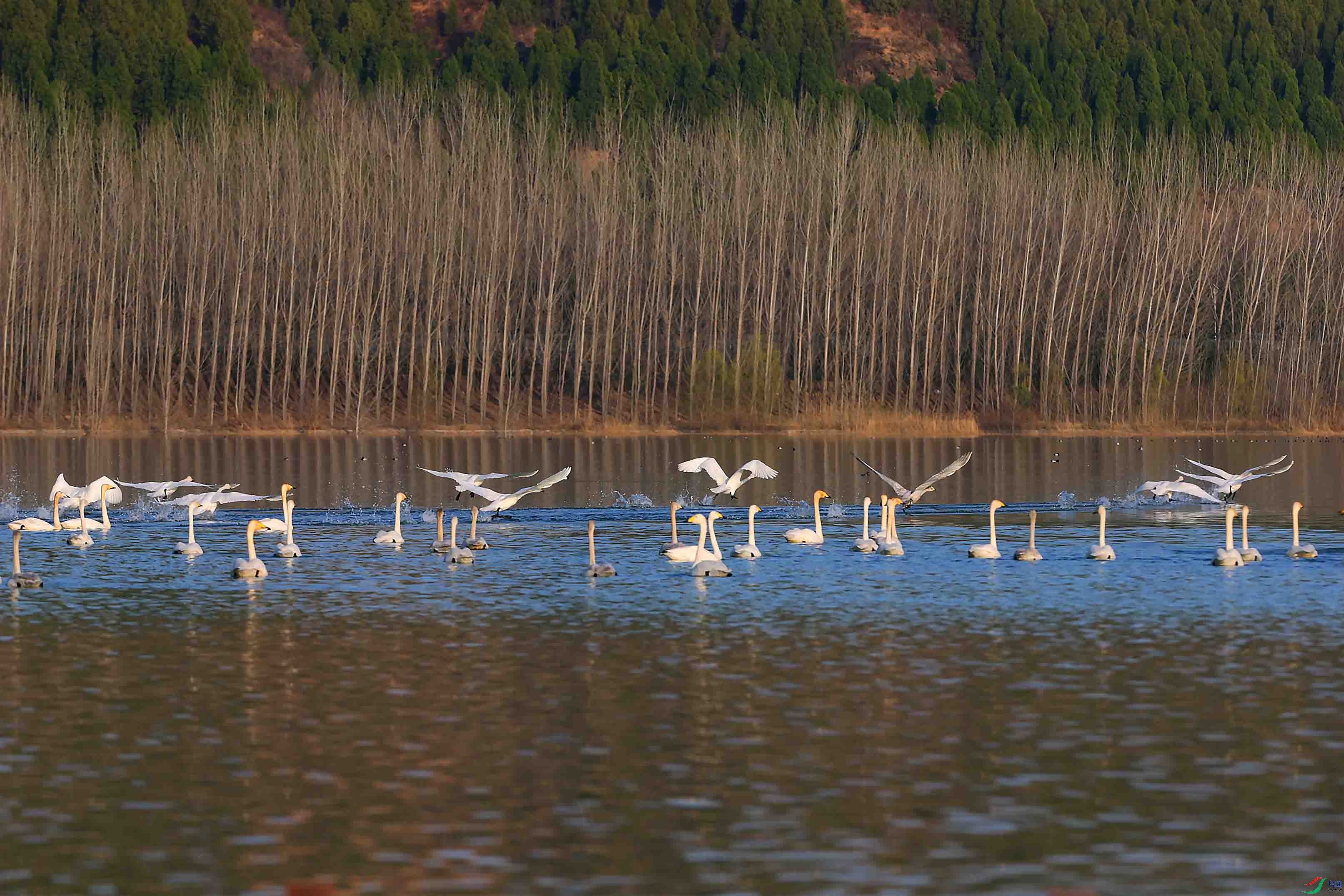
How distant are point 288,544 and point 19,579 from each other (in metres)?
5.90

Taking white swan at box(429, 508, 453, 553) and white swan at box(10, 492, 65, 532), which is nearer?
white swan at box(429, 508, 453, 553)

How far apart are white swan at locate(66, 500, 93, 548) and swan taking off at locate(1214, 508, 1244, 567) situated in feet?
67.5

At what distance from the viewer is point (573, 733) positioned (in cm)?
1806

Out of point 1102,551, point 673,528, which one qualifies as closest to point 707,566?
point 673,528

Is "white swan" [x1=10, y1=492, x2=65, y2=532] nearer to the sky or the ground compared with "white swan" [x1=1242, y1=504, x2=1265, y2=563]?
nearer to the sky

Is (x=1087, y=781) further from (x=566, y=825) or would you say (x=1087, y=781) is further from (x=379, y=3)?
(x=379, y=3)

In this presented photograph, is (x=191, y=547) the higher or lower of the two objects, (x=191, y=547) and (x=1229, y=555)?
the higher

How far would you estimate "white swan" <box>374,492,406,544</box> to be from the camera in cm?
3650

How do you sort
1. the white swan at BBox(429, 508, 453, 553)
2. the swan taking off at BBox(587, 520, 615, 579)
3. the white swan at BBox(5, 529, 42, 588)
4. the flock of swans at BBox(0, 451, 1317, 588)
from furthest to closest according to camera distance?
the white swan at BBox(429, 508, 453, 553)
the flock of swans at BBox(0, 451, 1317, 588)
the swan taking off at BBox(587, 520, 615, 579)
the white swan at BBox(5, 529, 42, 588)

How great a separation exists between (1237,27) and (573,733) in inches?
6007

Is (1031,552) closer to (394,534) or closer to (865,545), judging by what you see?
(865,545)

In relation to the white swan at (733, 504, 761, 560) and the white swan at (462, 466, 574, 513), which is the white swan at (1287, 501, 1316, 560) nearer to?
the white swan at (733, 504, 761, 560)

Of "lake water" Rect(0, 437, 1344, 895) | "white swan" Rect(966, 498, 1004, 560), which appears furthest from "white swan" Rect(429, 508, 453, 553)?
"white swan" Rect(966, 498, 1004, 560)

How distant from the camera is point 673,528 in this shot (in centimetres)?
3697
